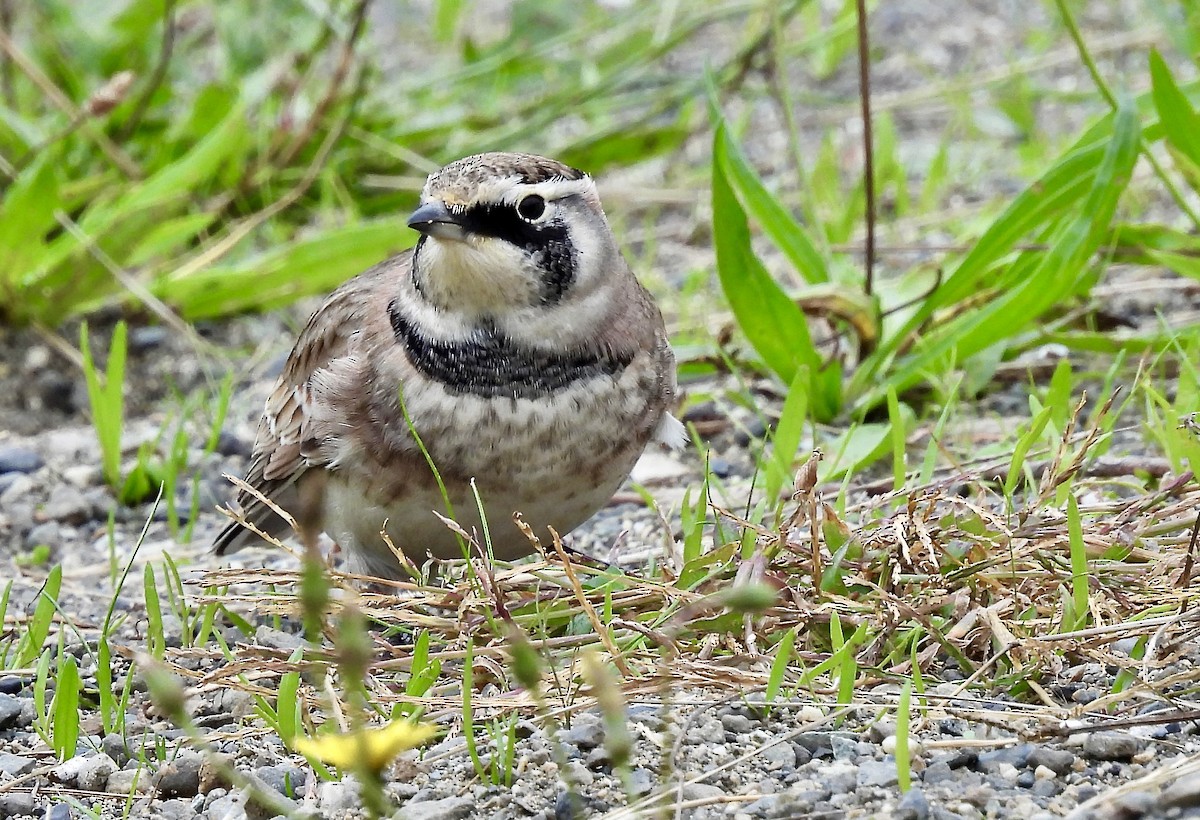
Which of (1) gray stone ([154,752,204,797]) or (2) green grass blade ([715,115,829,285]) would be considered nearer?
(1) gray stone ([154,752,204,797])

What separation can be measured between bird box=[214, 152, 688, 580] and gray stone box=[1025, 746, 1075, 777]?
1159 millimetres

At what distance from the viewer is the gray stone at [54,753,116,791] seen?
263 cm

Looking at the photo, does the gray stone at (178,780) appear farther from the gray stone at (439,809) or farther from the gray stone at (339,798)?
the gray stone at (439,809)

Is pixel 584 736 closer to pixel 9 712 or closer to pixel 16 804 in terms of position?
pixel 16 804

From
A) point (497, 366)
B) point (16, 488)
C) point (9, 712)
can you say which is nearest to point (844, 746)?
point (497, 366)

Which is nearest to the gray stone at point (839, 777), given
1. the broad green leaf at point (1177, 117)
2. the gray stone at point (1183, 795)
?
the gray stone at point (1183, 795)

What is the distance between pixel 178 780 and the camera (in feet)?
8.50

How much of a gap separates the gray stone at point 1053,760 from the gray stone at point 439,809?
2.64ft

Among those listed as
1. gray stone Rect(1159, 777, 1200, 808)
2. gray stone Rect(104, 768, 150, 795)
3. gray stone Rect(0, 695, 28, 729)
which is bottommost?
gray stone Rect(104, 768, 150, 795)

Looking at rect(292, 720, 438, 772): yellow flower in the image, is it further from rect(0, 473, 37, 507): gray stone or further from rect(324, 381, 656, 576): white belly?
rect(0, 473, 37, 507): gray stone

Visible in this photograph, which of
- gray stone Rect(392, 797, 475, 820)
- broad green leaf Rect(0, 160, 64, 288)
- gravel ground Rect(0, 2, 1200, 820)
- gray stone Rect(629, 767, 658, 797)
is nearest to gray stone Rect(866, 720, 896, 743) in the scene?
gravel ground Rect(0, 2, 1200, 820)

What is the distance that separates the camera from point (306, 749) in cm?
207

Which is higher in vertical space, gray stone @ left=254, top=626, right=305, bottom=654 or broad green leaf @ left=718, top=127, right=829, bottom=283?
broad green leaf @ left=718, top=127, right=829, bottom=283

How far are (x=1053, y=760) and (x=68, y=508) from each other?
289 cm
